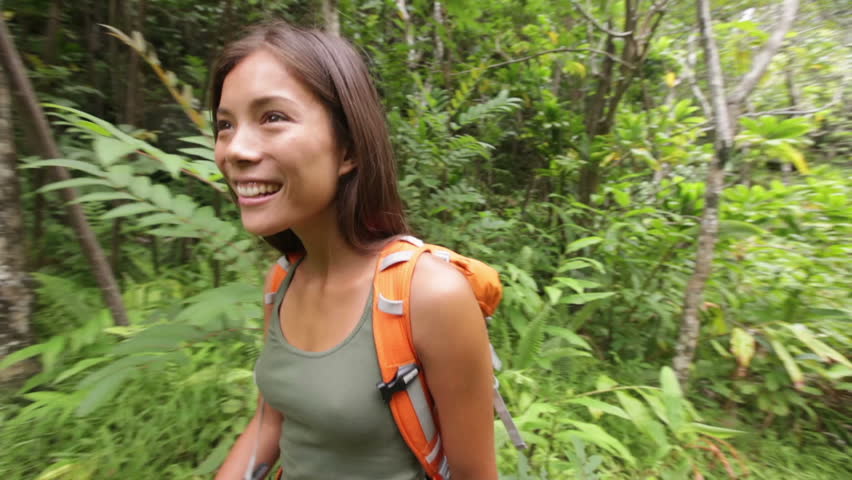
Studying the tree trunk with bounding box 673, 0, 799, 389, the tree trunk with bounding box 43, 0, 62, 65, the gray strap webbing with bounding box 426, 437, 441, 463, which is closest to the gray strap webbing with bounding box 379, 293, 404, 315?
the gray strap webbing with bounding box 426, 437, 441, 463

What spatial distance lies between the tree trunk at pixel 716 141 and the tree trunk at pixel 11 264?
3400mm

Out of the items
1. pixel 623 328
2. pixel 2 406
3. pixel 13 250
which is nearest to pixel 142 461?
pixel 2 406

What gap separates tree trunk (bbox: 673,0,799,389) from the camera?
211 centimetres

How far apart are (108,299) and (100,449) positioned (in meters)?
0.70

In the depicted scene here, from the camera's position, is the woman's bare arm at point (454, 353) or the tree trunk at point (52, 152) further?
the tree trunk at point (52, 152)

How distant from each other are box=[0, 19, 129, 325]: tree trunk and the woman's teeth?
1519 millimetres

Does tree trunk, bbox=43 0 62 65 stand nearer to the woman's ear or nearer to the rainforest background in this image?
the rainforest background

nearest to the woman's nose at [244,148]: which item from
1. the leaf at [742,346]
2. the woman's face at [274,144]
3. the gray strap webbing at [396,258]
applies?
the woman's face at [274,144]

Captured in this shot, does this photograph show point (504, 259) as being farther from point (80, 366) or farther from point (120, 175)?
point (80, 366)

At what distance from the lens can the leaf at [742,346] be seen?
2.19 m

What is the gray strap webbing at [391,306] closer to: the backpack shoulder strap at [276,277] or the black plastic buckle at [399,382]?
the black plastic buckle at [399,382]

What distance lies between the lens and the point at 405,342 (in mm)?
901

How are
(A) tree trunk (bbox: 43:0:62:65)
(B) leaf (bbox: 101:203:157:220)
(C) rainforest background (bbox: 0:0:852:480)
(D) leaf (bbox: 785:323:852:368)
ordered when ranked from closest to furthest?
(B) leaf (bbox: 101:203:157:220) < (C) rainforest background (bbox: 0:0:852:480) < (D) leaf (bbox: 785:323:852:368) < (A) tree trunk (bbox: 43:0:62:65)

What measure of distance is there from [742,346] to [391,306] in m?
2.26
